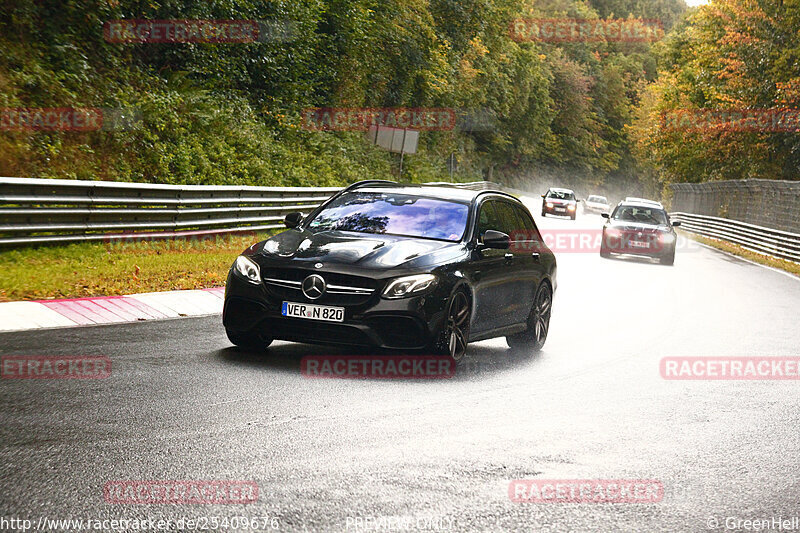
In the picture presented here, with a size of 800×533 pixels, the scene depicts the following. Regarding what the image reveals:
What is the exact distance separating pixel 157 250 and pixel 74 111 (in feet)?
15.2

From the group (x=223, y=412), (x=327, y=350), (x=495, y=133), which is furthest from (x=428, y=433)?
(x=495, y=133)

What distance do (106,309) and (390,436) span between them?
235 inches

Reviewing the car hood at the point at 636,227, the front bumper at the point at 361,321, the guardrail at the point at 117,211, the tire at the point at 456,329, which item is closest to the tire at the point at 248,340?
the front bumper at the point at 361,321

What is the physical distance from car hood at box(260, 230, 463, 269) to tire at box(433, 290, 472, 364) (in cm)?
39

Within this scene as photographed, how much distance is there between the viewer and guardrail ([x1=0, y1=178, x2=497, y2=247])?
1423cm

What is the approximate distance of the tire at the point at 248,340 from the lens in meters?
Result: 9.38

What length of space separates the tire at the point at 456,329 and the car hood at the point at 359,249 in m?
0.39

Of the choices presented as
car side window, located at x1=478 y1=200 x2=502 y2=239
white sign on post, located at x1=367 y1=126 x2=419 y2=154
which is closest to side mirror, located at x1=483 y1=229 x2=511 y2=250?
car side window, located at x1=478 y1=200 x2=502 y2=239

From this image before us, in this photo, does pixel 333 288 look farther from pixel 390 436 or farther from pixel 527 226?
pixel 527 226

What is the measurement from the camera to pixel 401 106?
48.2 m

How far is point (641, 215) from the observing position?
97.6 ft

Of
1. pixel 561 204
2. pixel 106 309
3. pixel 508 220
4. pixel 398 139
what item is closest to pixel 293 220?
pixel 508 220

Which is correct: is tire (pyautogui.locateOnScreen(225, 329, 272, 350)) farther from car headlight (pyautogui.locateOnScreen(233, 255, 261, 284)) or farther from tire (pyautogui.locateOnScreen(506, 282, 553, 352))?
tire (pyautogui.locateOnScreen(506, 282, 553, 352))

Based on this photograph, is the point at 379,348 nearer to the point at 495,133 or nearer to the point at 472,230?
the point at 472,230
